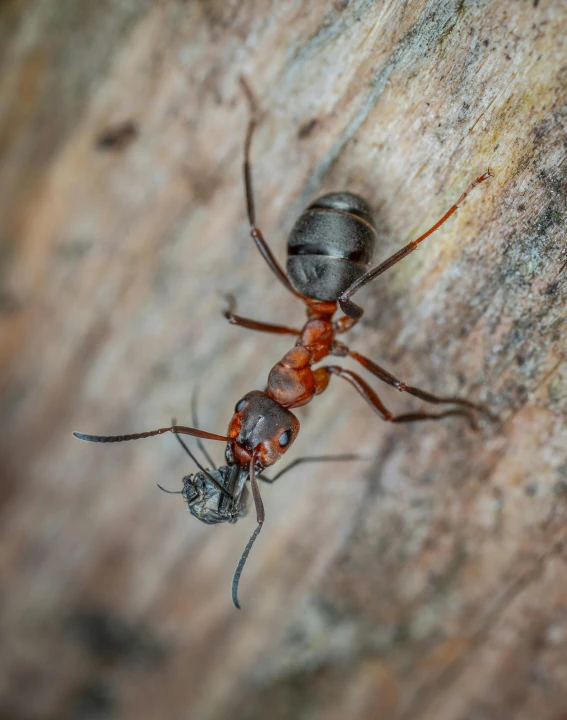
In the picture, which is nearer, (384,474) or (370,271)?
(370,271)

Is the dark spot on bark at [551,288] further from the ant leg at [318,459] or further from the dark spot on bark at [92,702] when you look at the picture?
the dark spot on bark at [92,702]

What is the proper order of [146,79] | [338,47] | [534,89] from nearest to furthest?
[534,89], [338,47], [146,79]

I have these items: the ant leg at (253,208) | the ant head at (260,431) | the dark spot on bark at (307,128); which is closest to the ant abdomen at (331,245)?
the ant leg at (253,208)

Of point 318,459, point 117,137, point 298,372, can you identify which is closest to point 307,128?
point 117,137

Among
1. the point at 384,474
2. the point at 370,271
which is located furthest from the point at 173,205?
the point at 384,474

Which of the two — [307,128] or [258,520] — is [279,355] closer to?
[258,520]

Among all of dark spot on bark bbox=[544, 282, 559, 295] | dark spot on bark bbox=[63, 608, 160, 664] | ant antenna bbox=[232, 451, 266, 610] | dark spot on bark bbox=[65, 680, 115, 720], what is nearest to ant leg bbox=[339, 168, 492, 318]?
dark spot on bark bbox=[544, 282, 559, 295]

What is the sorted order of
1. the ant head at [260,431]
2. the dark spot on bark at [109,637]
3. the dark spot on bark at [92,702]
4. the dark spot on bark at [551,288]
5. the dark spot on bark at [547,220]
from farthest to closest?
the dark spot on bark at [92,702]
the dark spot on bark at [109,637]
the ant head at [260,431]
the dark spot on bark at [551,288]
the dark spot on bark at [547,220]

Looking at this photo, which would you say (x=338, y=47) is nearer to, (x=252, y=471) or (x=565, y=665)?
(x=252, y=471)
